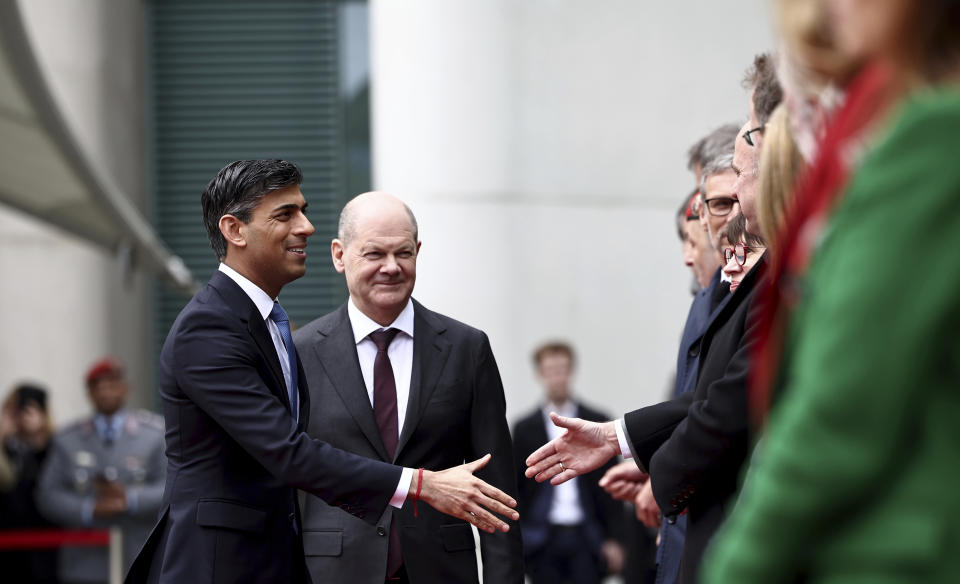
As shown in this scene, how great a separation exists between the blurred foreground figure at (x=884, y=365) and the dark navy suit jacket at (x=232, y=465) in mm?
2038

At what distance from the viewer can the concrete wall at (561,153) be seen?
8.90m

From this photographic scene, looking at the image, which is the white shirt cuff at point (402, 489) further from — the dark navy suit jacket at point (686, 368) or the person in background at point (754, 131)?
the person in background at point (754, 131)

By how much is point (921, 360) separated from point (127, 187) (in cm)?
1090

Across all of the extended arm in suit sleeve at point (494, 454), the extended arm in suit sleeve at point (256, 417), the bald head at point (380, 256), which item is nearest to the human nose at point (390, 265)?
the bald head at point (380, 256)

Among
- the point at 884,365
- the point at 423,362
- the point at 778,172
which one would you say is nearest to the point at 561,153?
the point at 423,362

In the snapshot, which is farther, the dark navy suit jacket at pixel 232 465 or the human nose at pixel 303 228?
the human nose at pixel 303 228

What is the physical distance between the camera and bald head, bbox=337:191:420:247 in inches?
170

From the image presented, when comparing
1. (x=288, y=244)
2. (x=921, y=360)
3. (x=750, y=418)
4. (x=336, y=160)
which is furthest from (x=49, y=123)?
(x=921, y=360)

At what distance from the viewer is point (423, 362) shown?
13.6 ft

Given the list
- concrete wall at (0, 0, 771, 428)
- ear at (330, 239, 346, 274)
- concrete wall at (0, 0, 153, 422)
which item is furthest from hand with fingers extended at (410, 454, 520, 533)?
concrete wall at (0, 0, 153, 422)

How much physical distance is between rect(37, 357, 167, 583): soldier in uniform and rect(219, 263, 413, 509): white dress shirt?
456 centimetres

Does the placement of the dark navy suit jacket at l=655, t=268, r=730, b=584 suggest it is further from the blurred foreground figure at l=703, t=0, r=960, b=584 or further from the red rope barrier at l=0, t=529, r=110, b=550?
the red rope barrier at l=0, t=529, r=110, b=550

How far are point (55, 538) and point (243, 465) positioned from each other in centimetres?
512

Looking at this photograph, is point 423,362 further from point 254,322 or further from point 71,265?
point 71,265
